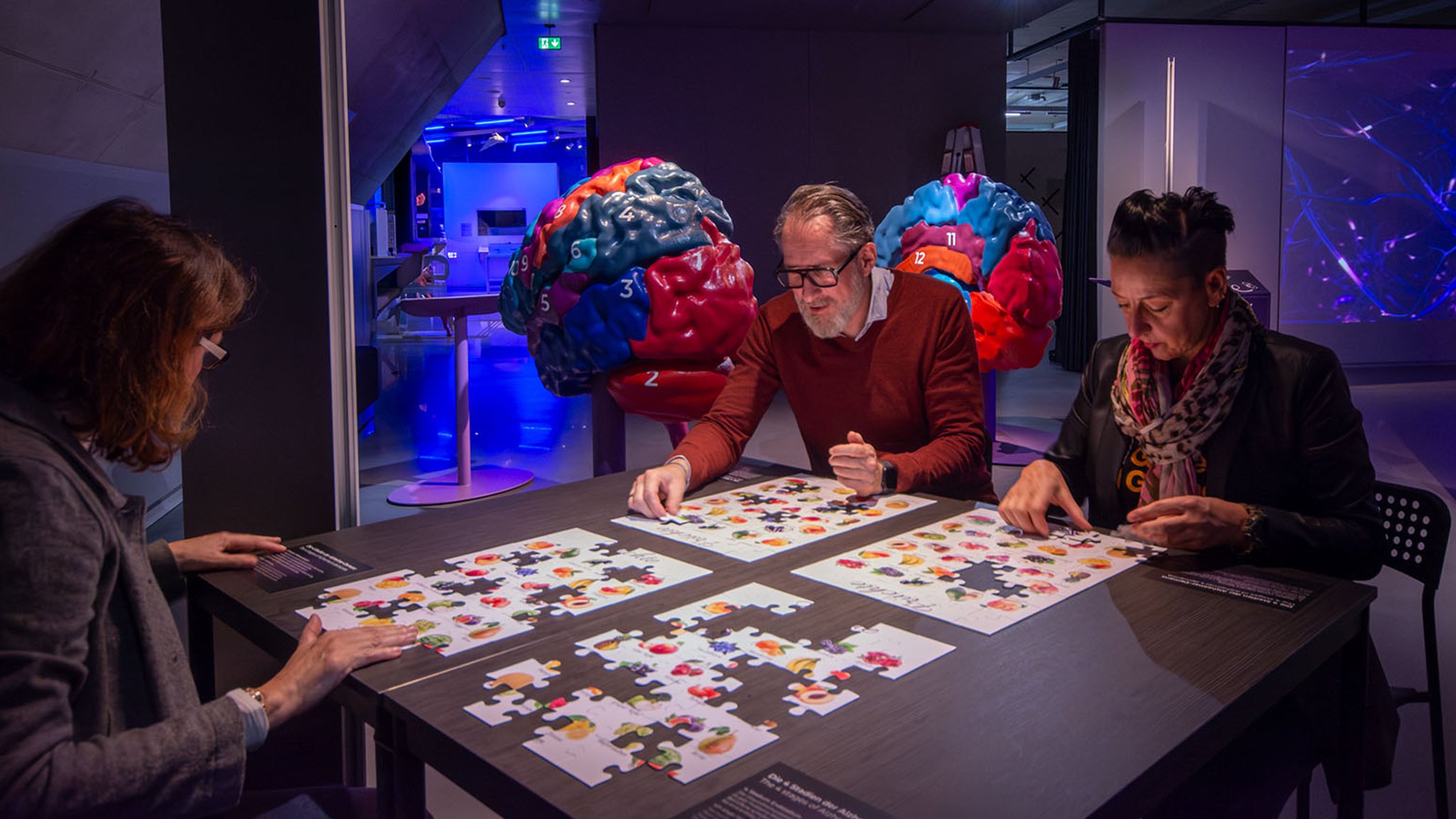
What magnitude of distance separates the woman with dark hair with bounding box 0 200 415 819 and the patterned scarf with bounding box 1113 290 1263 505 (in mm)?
1492

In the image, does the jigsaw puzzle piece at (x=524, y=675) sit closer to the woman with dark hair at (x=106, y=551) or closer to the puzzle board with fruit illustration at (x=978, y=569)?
the woman with dark hair at (x=106, y=551)

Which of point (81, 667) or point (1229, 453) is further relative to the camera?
point (1229, 453)

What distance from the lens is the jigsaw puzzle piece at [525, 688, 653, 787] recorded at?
3.36ft

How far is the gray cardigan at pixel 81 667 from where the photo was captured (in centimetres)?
98

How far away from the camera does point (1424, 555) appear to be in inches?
79.2

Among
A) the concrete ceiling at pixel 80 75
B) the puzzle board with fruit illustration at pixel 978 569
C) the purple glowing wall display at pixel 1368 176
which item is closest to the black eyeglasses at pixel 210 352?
the puzzle board with fruit illustration at pixel 978 569

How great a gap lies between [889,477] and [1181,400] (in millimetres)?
621

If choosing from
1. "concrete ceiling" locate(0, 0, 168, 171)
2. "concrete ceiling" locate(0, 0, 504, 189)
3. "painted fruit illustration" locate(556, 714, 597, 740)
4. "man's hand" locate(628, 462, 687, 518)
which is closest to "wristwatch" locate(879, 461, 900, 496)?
"man's hand" locate(628, 462, 687, 518)

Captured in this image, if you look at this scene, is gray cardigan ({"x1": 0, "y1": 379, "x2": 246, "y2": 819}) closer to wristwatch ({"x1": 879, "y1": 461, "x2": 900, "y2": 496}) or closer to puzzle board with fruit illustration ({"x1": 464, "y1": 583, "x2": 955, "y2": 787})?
puzzle board with fruit illustration ({"x1": 464, "y1": 583, "x2": 955, "y2": 787})

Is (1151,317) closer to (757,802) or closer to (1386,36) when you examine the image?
(757,802)

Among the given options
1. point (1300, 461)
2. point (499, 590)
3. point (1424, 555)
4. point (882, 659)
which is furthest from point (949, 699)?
point (1424, 555)

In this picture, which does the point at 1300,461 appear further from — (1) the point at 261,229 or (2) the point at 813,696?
(1) the point at 261,229

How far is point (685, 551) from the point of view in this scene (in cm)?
179

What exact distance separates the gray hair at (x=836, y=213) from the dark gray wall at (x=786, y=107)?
758cm
